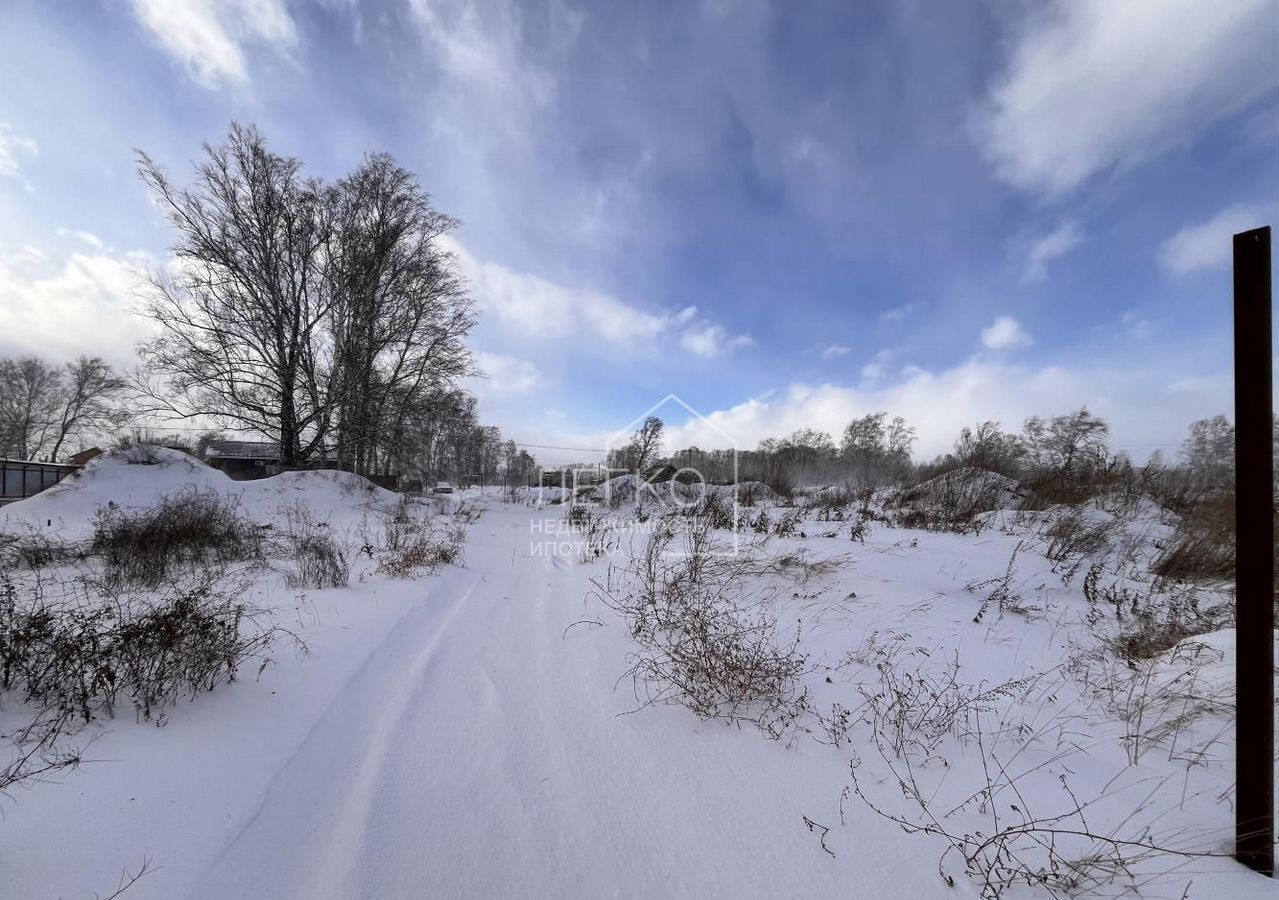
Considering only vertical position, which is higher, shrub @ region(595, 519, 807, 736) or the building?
the building

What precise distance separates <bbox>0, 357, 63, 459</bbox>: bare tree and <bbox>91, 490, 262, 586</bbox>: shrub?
50.7 metres

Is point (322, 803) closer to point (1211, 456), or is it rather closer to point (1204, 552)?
point (1204, 552)

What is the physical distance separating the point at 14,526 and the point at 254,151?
16.1 meters

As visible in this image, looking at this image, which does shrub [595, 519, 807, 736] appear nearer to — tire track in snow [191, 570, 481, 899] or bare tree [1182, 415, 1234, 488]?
tire track in snow [191, 570, 481, 899]

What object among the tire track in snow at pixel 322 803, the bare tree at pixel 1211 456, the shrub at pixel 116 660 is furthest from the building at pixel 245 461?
the bare tree at pixel 1211 456

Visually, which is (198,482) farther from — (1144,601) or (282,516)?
(1144,601)

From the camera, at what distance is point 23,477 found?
15719mm

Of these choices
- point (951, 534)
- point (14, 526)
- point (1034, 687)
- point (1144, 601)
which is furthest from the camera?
point (951, 534)

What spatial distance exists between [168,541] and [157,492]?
5.40 m

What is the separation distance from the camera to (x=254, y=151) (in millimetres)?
16094

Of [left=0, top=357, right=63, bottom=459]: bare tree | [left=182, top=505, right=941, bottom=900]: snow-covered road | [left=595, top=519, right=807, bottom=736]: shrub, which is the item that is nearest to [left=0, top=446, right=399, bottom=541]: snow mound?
[left=182, top=505, right=941, bottom=900]: snow-covered road

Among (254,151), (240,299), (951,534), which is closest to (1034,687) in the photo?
(951,534)

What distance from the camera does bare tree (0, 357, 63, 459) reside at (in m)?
35.5

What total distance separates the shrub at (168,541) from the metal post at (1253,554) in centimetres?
805
